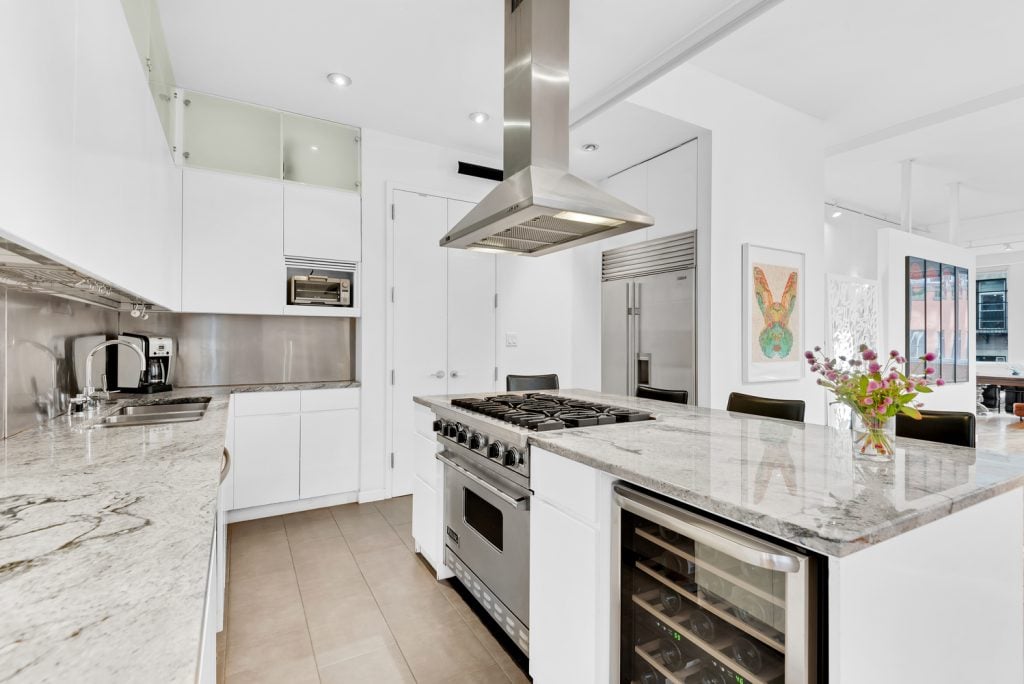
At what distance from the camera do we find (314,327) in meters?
3.93

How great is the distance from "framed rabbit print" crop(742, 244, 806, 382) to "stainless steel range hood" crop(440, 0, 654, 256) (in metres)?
1.92

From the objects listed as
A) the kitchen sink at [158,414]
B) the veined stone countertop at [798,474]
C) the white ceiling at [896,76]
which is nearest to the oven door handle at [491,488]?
the veined stone countertop at [798,474]

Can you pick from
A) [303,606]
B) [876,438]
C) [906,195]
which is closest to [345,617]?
[303,606]

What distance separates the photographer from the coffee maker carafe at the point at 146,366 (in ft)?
9.77

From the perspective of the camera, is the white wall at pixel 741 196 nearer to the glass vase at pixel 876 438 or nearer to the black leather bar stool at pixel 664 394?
the black leather bar stool at pixel 664 394

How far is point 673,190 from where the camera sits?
3824mm

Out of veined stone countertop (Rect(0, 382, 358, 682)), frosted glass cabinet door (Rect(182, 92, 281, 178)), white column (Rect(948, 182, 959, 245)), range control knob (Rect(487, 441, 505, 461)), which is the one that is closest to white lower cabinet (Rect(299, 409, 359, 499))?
frosted glass cabinet door (Rect(182, 92, 281, 178))

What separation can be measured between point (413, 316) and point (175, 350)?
1686 millimetres

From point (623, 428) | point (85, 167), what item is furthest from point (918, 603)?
point (85, 167)

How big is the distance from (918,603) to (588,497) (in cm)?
75

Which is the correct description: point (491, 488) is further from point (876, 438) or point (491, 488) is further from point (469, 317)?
point (469, 317)

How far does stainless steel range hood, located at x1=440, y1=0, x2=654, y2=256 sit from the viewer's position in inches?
77.5

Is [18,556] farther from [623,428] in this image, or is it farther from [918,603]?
[918,603]

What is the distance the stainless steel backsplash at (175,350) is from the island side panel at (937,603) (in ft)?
8.08
